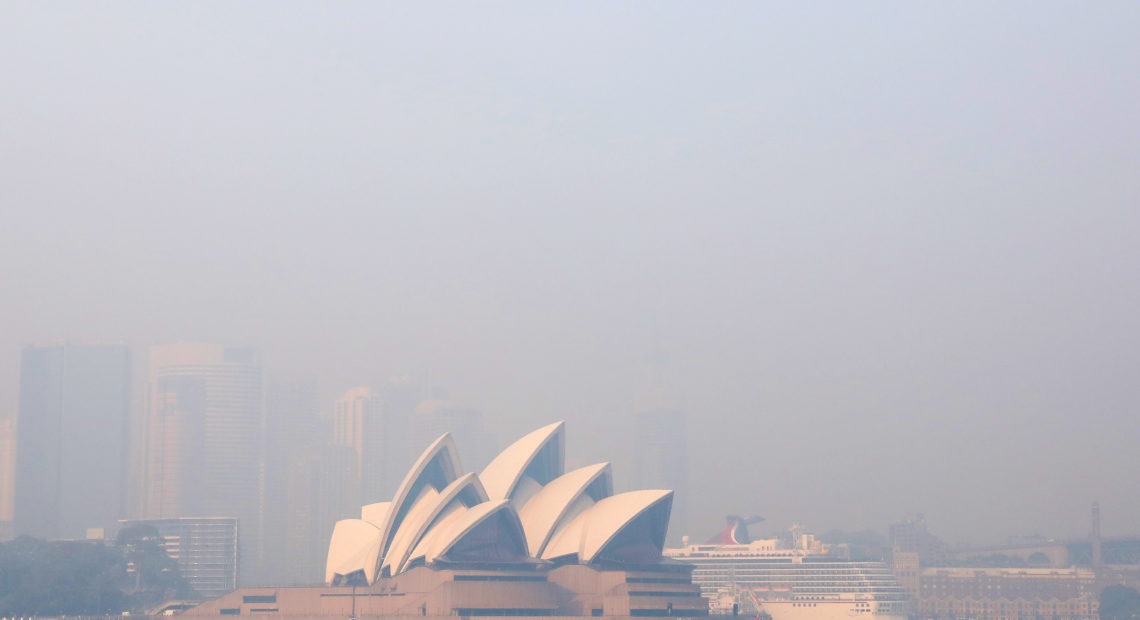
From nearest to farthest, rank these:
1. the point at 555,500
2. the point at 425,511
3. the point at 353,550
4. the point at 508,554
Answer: the point at 508,554
the point at 425,511
the point at 555,500
the point at 353,550

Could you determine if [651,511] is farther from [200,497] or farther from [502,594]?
[200,497]

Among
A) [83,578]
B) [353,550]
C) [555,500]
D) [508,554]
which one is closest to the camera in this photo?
[508,554]

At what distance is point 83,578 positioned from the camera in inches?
3369

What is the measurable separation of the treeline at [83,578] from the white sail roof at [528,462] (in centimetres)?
2540

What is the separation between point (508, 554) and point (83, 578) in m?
28.4

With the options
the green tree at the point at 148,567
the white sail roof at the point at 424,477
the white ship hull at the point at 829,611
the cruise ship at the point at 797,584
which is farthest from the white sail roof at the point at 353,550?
the white ship hull at the point at 829,611

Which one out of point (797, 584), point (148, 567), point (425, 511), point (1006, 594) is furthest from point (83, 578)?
point (1006, 594)

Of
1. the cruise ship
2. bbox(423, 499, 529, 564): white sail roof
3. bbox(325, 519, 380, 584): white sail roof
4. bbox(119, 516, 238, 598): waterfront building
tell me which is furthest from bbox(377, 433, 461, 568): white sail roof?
bbox(119, 516, 238, 598): waterfront building

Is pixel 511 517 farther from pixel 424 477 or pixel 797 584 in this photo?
pixel 797 584

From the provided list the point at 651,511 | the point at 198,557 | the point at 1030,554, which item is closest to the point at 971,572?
the point at 1030,554

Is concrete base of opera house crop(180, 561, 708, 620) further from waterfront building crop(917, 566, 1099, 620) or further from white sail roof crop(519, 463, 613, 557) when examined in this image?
waterfront building crop(917, 566, 1099, 620)

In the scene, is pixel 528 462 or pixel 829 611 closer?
pixel 528 462

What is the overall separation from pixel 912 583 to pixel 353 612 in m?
82.0

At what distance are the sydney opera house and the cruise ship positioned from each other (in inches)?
1586
